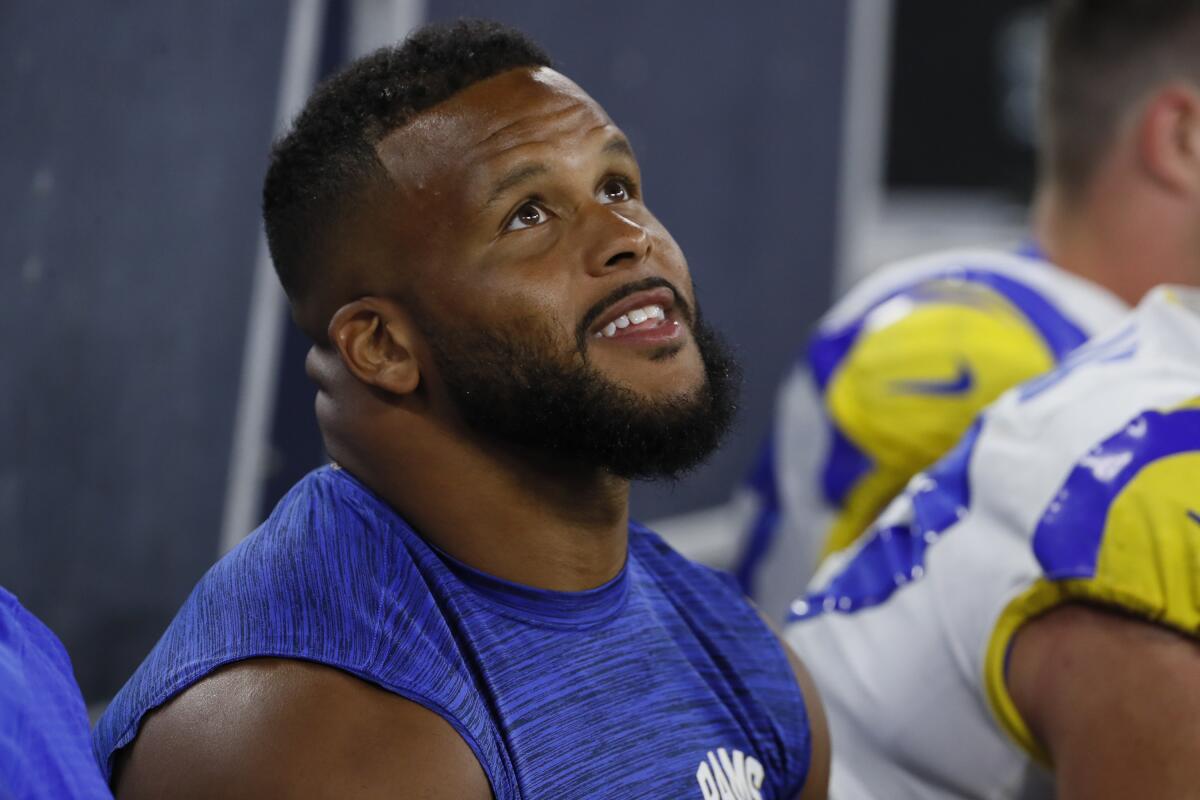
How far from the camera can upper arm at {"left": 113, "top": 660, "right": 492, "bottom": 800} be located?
86cm

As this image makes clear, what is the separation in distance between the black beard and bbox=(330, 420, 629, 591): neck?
0.07ft

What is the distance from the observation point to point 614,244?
3.39 ft

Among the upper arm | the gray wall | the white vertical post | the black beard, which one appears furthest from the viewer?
the white vertical post

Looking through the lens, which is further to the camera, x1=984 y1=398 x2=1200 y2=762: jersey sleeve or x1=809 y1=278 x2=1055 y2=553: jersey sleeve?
x1=809 y1=278 x2=1055 y2=553: jersey sleeve

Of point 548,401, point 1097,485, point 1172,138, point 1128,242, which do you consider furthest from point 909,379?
point 548,401


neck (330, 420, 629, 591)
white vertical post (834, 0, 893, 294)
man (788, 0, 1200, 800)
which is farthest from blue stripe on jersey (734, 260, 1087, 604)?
white vertical post (834, 0, 893, 294)

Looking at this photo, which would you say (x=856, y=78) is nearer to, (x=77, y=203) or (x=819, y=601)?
(x=819, y=601)

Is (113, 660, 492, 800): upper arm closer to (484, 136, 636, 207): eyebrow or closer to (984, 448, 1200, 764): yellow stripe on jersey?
(484, 136, 636, 207): eyebrow

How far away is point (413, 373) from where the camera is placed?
1.02m

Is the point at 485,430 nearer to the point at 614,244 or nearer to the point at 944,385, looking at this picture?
the point at 614,244

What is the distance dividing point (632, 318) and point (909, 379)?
851mm

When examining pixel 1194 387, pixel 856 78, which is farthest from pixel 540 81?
pixel 856 78

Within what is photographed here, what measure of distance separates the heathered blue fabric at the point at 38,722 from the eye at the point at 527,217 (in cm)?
39

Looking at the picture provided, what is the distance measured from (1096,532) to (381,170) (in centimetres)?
57
